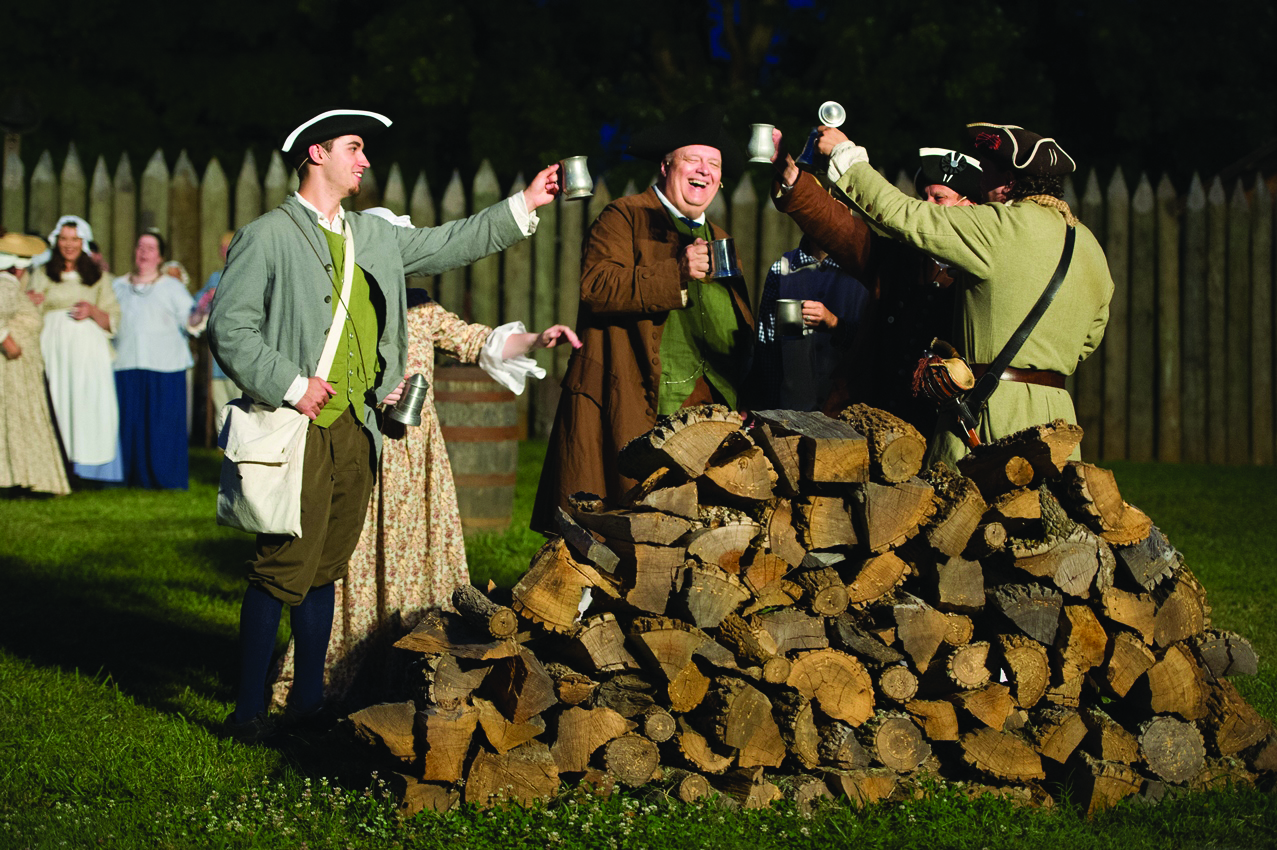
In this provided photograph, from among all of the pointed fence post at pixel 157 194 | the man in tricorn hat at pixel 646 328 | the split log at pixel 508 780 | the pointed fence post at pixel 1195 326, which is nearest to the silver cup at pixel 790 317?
the man in tricorn hat at pixel 646 328

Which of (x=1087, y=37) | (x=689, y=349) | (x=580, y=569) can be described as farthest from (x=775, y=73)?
(x=580, y=569)

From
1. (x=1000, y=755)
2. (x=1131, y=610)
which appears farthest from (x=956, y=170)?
(x=1000, y=755)

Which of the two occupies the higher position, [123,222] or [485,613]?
[123,222]

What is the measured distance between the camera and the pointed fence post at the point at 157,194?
36.2ft

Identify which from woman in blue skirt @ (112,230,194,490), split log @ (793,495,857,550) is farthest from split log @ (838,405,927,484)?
woman in blue skirt @ (112,230,194,490)

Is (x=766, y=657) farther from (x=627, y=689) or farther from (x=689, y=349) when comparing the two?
(x=689, y=349)

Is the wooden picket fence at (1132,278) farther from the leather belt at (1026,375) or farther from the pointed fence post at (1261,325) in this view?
the leather belt at (1026,375)

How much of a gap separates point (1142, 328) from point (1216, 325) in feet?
1.91

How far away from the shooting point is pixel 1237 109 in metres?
16.7

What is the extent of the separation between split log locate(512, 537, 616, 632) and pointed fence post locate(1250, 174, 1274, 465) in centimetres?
877

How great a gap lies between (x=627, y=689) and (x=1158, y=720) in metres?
1.47

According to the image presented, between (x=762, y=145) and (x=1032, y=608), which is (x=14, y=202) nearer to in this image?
(x=762, y=145)

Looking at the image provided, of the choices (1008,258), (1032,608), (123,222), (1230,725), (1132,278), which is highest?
(123,222)

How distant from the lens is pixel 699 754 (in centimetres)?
360
